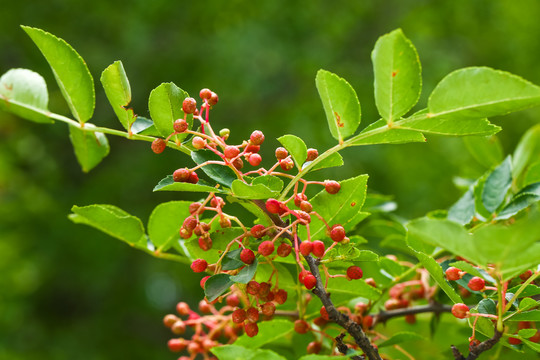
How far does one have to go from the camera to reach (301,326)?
0.76m

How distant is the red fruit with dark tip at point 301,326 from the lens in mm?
755

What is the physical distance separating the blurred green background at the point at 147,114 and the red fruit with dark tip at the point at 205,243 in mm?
3263

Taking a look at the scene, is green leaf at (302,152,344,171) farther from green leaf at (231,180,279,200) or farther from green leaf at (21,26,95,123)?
green leaf at (21,26,95,123)

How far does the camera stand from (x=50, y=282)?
16.3ft

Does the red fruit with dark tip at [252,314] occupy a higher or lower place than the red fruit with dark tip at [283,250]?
lower

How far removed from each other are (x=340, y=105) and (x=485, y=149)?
0.63m

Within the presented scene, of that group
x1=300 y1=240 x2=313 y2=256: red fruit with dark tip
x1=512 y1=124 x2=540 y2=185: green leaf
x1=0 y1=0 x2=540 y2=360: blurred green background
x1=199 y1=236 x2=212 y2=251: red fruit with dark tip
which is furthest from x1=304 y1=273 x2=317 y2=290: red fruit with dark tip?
x1=0 y1=0 x2=540 y2=360: blurred green background

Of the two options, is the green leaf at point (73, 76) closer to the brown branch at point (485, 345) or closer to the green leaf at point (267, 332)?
the green leaf at point (267, 332)

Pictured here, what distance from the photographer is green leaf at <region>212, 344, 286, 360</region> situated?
60cm

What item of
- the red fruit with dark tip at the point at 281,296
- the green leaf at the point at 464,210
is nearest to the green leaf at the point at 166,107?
the red fruit with dark tip at the point at 281,296

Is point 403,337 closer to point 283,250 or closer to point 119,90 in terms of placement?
point 283,250

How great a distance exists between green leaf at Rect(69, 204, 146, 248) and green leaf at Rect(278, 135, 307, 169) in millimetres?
287

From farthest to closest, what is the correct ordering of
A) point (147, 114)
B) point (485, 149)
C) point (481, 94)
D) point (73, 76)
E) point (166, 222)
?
point (147, 114), point (485, 149), point (166, 222), point (73, 76), point (481, 94)

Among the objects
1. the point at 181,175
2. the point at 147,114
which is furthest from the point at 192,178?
the point at 147,114
